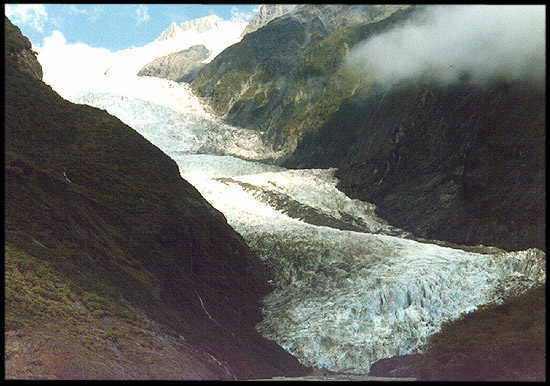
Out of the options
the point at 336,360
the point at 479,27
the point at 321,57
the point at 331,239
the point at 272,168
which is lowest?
the point at 336,360

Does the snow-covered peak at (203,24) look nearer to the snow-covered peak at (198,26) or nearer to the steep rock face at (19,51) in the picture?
the snow-covered peak at (198,26)

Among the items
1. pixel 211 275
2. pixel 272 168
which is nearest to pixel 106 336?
pixel 211 275

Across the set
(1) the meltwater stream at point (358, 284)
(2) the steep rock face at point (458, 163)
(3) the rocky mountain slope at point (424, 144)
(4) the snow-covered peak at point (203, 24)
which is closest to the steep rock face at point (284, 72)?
(3) the rocky mountain slope at point (424, 144)

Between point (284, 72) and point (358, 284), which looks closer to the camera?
point (358, 284)

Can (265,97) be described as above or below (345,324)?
above

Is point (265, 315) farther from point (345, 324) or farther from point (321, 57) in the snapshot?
point (321, 57)

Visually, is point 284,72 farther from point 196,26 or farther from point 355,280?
point 196,26

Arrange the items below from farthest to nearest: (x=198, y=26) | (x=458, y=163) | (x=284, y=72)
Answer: (x=198, y=26) < (x=284, y=72) < (x=458, y=163)

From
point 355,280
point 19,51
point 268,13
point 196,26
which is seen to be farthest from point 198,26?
point 355,280
